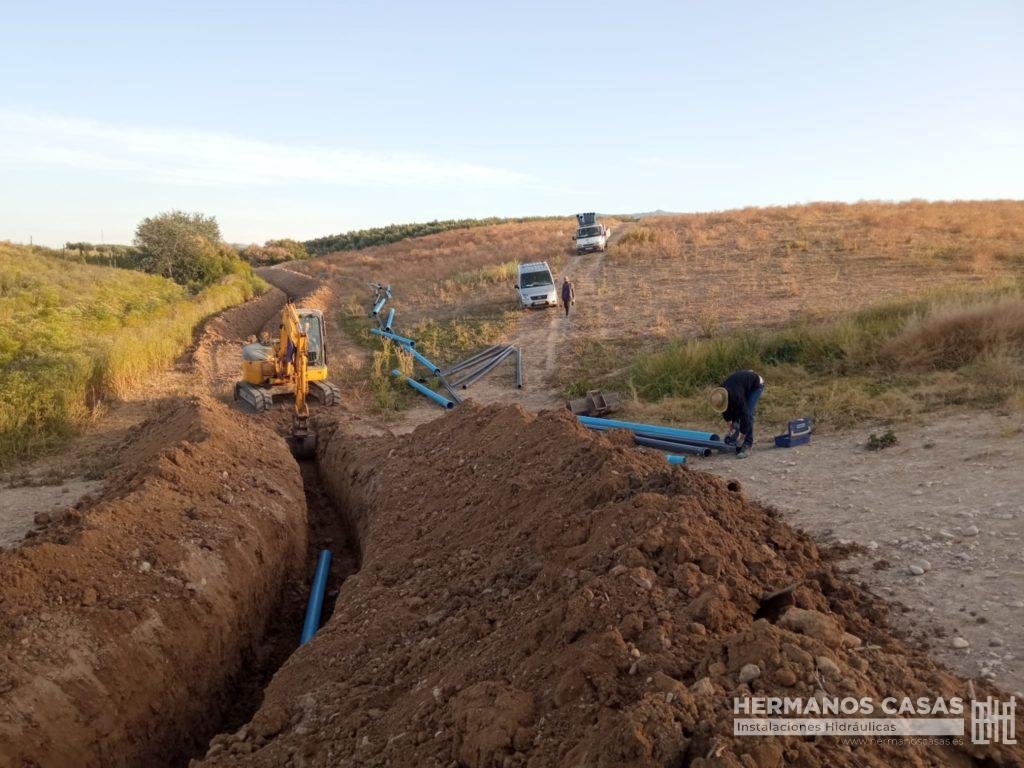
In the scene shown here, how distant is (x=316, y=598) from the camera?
8.40 m

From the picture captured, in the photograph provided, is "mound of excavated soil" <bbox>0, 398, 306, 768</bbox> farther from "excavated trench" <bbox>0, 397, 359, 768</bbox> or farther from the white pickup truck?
the white pickup truck

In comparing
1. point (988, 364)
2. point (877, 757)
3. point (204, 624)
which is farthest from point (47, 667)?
point (988, 364)

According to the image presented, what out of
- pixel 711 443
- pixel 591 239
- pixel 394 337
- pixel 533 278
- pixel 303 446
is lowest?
pixel 303 446

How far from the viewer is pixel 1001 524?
696 centimetres

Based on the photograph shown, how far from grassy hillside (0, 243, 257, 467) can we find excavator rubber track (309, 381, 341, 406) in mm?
4346

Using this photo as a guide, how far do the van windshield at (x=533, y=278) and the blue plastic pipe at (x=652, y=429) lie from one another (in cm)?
1464

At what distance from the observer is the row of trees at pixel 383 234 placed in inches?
2972

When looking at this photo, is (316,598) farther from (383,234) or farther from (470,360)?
(383,234)

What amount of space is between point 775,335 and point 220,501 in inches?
479

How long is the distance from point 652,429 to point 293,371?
7301mm

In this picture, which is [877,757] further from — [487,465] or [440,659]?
[487,465]

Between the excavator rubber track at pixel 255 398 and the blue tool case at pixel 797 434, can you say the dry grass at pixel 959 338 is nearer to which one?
the blue tool case at pixel 797 434

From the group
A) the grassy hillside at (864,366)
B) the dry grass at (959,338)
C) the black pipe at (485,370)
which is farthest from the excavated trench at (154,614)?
the dry grass at (959,338)

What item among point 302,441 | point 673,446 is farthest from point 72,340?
point 673,446
